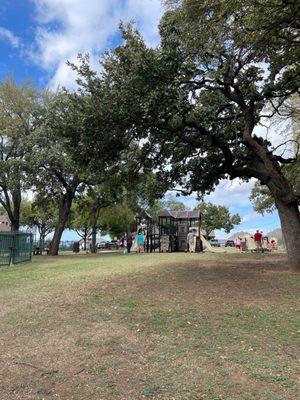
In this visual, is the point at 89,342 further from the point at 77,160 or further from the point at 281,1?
the point at 77,160

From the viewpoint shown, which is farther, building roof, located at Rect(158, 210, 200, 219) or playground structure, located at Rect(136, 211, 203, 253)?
building roof, located at Rect(158, 210, 200, 219)

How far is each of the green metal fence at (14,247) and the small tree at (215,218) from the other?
203ft

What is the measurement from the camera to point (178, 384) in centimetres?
464

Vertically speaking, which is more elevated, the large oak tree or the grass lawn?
the large oak tree

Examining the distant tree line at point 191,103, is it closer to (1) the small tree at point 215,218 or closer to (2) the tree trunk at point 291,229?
(2) the tree trunk at point 291,229

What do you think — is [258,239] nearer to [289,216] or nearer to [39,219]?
[289,216]

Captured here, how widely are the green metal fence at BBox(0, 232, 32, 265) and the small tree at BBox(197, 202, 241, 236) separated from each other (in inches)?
2435

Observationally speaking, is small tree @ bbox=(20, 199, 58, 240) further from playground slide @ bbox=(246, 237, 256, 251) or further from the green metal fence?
the green metal fence

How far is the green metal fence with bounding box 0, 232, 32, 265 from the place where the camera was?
711 inches

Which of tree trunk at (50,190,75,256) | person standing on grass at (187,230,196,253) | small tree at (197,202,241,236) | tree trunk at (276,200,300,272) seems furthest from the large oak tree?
small tree at (197,202,241,236)

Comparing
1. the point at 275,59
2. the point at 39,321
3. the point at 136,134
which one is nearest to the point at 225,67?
the point at 275,59

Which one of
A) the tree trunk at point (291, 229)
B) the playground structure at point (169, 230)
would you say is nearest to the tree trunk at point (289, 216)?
the tree trunk at point (291, 229)

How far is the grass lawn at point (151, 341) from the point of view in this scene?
458 cm

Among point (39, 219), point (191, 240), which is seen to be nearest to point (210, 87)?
point (191, 240)
